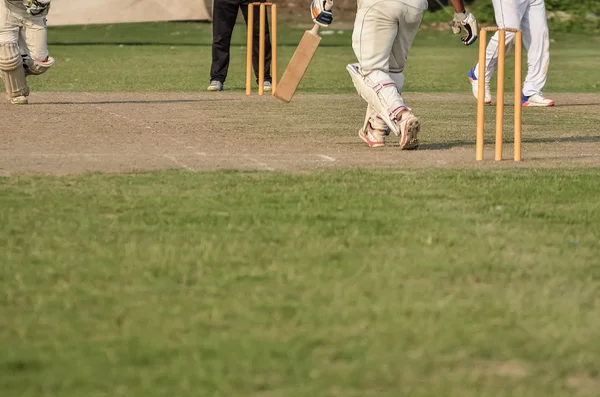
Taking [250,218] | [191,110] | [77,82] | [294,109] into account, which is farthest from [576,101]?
[250,218]

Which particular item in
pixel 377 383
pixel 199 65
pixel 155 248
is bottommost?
pixel 199 65

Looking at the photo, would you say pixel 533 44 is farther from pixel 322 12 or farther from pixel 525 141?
pixel 322 12

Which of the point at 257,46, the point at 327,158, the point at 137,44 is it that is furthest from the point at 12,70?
the point at 137,44

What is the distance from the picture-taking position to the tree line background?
107 ft

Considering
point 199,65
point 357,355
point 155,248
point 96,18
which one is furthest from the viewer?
point 96,18

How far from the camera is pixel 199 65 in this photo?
21219 mm

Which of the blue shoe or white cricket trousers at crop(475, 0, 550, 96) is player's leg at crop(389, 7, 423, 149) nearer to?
white cricket trousers at crop(475, 0, 550, 96)

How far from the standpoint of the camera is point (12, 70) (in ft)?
41.7

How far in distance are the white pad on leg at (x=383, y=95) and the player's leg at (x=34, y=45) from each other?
446 centimetres

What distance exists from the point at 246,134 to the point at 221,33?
5.51 m

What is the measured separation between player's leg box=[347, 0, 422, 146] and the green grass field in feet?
3.31

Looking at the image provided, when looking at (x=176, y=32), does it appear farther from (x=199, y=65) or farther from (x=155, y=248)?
(x=155, y=248)

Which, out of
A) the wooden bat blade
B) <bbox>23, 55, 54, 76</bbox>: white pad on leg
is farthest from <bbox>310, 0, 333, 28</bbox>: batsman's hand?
<bbox>23, 55, 54, 76</bbox>: white pad on leg

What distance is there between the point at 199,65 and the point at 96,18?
31.2 feet
